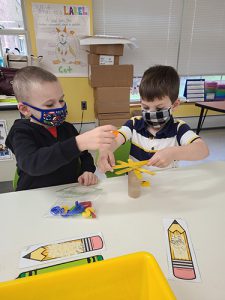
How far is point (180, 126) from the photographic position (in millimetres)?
1134

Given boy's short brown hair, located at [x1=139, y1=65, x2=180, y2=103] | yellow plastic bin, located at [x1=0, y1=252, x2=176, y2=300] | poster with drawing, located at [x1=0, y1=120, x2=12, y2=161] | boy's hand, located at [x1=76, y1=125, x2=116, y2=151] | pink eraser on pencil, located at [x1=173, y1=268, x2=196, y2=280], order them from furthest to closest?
poster with drawing, located at [x1=0, y1=120, x2=12, y2=161] → boy's short brown hair, located at [x1=139, y1=65, x2=180, y2=103] → boy's hand, located at [x1=76, y1=125, x2=116, y2=151] → pink eraser on pencil, located at [x1=173, y1=268, x2=196, y2=280] → yellow plastic bin, located at [x1=0, y1=252, x2=176, y2=300]

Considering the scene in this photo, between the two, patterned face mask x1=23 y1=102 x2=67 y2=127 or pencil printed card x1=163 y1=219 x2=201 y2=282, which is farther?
patterned face mask x1=23 y1=102 x2=67 y2=127

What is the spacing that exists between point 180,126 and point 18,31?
100 inches

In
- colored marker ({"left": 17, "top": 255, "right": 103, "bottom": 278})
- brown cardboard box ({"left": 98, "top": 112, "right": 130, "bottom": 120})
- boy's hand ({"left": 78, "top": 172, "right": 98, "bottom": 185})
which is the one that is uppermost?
colored marker ({"left": 17, "top": 255, "right": 103, "bottom": 278})

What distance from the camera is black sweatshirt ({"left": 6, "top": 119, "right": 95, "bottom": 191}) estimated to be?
29.3 inches

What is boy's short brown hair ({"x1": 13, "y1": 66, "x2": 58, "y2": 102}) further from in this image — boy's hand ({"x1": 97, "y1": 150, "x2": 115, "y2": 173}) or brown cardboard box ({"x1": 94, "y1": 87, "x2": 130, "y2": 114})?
brown cardboard box ({"x1": 94, "y1": 87, "x2": 130, "y2": 114})

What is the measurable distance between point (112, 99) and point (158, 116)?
1.87 metres

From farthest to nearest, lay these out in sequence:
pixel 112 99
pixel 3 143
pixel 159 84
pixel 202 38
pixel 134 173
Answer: pixel 202 38, pixel 112 99, pixel 3 143, pixel 159 84, pixel 134 173

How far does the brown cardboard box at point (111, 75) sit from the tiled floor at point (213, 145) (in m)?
1.23

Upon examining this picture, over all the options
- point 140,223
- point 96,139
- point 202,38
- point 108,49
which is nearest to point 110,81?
point 108,49

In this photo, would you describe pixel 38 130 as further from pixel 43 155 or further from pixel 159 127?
pixel 159 127

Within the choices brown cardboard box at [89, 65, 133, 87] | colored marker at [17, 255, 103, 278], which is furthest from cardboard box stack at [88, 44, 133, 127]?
colored marker at [17, 255, 103, 278]

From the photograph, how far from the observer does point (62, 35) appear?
284cm

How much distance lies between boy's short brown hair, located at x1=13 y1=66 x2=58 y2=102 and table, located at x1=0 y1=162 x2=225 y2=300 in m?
0.42
